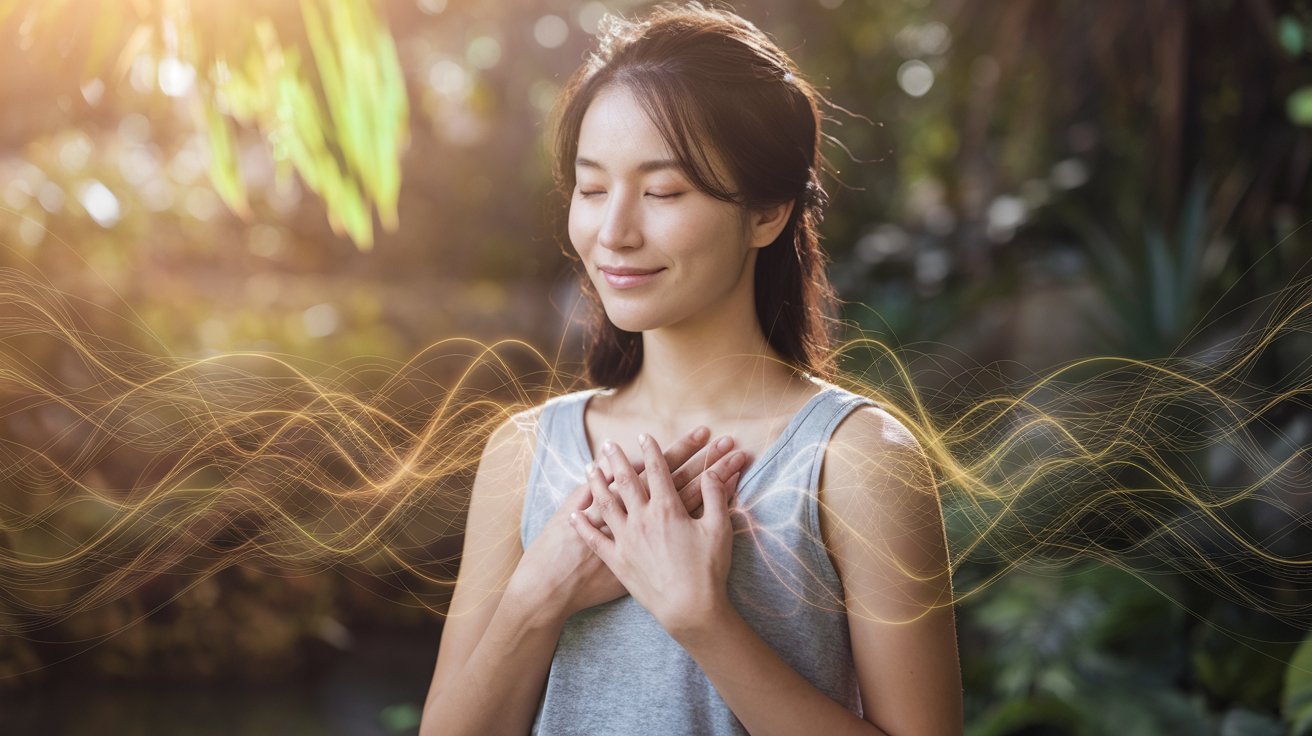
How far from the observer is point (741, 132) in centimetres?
152

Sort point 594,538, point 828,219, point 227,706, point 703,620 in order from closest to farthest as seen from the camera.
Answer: point 703,620 → point 594,538 → point 227,706 → point 828,219

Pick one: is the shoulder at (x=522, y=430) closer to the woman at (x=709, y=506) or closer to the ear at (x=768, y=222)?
the woman at (x=709, y=506)

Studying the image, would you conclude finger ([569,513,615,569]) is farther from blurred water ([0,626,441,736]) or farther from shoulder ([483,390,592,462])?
blurred water ([0,626,441,736])

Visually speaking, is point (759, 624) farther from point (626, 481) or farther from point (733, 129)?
point (733, 129)

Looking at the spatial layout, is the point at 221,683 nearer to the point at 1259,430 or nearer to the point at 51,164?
the point at 51,164

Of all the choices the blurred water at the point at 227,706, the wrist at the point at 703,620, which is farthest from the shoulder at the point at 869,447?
the blurred water at the point at 227,706

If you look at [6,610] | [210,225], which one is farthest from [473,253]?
[6,610]

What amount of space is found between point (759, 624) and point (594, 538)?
27cm

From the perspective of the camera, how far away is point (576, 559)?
1.53m

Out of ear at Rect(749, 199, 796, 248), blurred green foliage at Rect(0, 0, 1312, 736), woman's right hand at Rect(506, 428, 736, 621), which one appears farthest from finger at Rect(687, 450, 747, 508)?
blurred green foliage at Rect(0, 0, 1312, 736)

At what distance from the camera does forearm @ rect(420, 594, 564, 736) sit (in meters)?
1.55

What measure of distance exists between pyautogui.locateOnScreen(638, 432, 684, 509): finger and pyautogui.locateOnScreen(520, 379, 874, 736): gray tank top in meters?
0.11

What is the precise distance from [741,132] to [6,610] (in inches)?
160

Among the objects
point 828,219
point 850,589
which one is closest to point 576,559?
point 850,589
